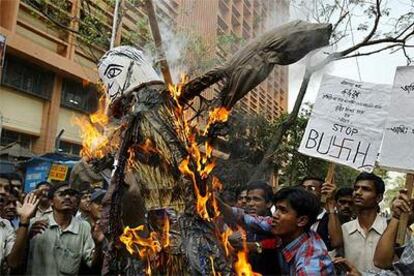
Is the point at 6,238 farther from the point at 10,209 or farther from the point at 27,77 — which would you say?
the point at 27,77

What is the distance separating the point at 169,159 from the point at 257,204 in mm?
1166

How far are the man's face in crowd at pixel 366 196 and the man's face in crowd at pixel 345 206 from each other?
999mm

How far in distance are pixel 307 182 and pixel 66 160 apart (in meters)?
8.56

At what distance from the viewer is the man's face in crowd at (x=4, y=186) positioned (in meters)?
4.43

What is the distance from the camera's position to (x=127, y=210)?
4180 millimetres

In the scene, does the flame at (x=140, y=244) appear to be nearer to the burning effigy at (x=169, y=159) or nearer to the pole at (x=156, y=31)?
the burning effigy at (x=169, y=159)

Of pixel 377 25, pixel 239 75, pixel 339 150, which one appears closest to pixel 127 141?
pixel 239 75

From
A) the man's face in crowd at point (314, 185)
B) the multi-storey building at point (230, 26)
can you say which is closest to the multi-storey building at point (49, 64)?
the multi-storey building at point (230, 26)

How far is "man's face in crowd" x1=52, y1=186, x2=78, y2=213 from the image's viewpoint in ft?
14.9

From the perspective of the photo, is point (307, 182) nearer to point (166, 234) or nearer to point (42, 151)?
point (166, 234)

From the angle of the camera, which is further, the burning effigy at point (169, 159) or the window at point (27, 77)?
the window at point (27, 77)

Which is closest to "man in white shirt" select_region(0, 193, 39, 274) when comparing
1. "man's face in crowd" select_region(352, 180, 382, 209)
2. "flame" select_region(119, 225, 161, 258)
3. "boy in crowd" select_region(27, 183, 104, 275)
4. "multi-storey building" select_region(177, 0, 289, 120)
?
"boy in crowd" select_region(27, 183, 104, 275)

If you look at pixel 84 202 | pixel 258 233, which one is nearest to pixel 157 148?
pixel 258 233

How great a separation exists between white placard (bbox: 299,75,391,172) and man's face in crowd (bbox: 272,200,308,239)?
1524 millimetres
